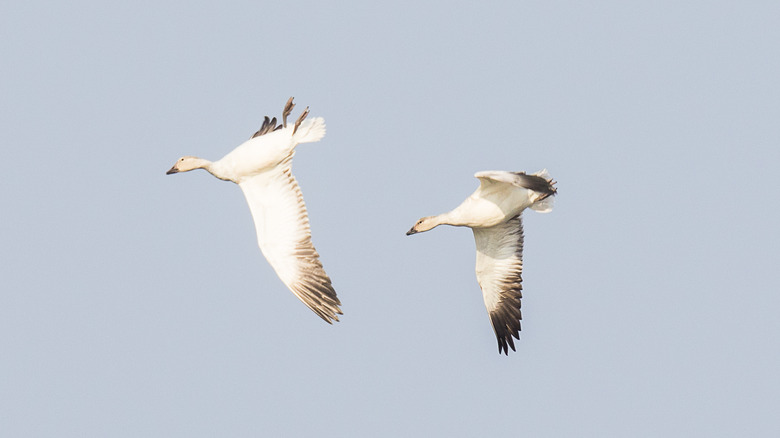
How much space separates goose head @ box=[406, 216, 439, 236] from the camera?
1891 cm

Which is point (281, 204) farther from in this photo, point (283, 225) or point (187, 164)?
point (187, 164)

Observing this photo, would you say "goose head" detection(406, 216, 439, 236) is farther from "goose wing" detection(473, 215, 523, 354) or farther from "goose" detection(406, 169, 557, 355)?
"goose wing" detection(473, 215, 523, 354)

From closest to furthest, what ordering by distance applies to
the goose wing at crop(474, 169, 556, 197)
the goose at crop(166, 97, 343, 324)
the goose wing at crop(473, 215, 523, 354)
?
the goose wing at crop(474, 169, 556, 197), the goose at crop(166, 97, 343, 324), the goose wing at crop(473, 215, 523, 354)

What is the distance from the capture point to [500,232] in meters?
19.5

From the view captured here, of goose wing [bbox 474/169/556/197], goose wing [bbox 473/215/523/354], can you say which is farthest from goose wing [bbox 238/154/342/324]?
goose wing [bbox 474/169/556/197]

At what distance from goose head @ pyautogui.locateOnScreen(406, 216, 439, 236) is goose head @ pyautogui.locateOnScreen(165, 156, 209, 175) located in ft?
9.86

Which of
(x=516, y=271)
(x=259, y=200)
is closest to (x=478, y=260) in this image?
(x=516, y=271)

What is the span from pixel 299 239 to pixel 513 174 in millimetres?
3490

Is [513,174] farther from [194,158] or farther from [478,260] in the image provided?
[194,158]

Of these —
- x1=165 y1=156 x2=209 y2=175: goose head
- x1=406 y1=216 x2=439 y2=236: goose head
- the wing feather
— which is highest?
x1=165 y1=156 x2=209 y2=175: goose head

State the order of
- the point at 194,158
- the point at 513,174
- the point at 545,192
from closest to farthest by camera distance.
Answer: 1. the point at 513,174
2. the point at 545,192
3. the point at 194,158

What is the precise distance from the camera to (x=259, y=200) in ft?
62.8

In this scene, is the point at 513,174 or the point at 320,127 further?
the point at 320,127

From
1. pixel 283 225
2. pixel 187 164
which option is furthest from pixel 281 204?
pixel 187 164
